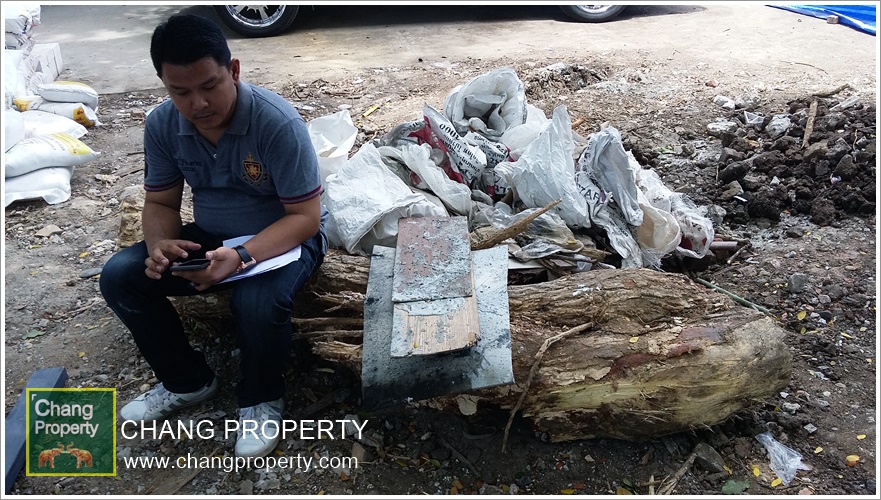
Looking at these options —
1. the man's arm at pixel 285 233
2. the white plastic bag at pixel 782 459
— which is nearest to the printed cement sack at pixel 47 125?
the man's arm at pixel 285 233

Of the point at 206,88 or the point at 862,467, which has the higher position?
the point at 206,88

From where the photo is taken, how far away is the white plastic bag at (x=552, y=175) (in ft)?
9.78

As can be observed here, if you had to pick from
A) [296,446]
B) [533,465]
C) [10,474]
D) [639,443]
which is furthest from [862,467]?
[10,474]

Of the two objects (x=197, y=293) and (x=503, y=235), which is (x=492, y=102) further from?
(x=197, y=293)

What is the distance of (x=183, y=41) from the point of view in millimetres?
1854

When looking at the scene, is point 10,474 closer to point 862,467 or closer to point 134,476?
point 134,476

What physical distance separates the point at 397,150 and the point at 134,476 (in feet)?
6.00

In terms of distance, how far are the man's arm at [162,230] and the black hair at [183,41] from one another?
59 centimetres

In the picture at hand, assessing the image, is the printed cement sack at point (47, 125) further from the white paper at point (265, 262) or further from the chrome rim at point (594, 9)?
the chrome rim at point (594, 9)

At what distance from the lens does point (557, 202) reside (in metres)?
2.81

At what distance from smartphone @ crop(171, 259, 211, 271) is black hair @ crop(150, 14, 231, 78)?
24.4 inches

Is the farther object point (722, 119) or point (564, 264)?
point (722, 119)

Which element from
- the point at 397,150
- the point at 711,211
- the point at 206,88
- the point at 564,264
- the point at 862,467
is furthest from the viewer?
the point at 711,211

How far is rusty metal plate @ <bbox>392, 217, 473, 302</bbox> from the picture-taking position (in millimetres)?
2256
